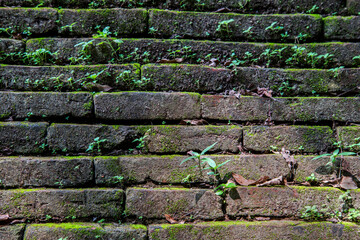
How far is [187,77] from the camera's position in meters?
2.14

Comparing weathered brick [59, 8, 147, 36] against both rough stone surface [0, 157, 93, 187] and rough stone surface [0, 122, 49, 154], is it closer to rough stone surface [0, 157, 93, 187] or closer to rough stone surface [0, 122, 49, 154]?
rough stone surface [0, 122, 49, 154]

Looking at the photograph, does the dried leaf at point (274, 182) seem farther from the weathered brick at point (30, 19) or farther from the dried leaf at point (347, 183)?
the weathered brick at point (30, 19)

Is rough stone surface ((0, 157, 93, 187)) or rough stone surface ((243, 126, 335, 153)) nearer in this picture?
rough stone surface ((0, 157, 93, 187))

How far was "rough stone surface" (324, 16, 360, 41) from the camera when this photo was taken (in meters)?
2.31

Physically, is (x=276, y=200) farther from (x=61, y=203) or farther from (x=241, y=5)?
(x=241, y=5)

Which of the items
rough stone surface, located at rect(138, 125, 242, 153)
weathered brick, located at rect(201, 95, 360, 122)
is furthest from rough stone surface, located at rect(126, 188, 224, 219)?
weathered brick, located at rect(201, 95, 360, 122)

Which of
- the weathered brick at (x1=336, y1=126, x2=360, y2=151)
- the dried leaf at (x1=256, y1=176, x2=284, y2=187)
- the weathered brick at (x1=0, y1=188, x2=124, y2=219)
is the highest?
the weathered brick at (x1=336, y1=126, x2=360, y2=151)

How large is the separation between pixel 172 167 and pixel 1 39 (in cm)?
175

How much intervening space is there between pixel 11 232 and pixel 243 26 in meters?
2.34

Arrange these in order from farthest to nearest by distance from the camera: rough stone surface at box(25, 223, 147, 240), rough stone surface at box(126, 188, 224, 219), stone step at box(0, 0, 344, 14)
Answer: stone step at box(0, 0, 344, 14) < rough stone surface at box(126, 188, 224, 219) < rough stone surface at box(25, 223, 147, 240)

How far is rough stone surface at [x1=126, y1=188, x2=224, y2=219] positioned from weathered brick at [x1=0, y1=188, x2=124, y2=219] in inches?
4.1

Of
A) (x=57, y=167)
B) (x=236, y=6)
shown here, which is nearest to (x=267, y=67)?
(x=236, y=6)

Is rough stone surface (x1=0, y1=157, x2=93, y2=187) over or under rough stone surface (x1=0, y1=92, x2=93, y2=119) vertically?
under

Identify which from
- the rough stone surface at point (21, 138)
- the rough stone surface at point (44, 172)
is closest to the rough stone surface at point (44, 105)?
the rough stone surface at point (21, 138)
